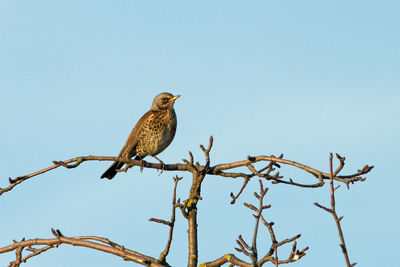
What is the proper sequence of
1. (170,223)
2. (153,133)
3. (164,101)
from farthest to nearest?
(164,101)
(153,133)
(170,223)

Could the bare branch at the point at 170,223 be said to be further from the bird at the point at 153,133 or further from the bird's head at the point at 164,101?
the bird's head at the point at 164,101

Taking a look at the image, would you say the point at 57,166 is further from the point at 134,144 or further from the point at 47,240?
the point at 134,144

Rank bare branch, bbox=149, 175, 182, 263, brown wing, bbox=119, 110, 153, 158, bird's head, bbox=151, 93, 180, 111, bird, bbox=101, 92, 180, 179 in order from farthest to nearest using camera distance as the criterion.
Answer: bird's head, bbox=151, 93, 180, 111, brown wing, bbox=119, 110, 153, 158, bird, bbox=101, 92, 180, 179, bare branch, bbox=149, 175, 182, 263

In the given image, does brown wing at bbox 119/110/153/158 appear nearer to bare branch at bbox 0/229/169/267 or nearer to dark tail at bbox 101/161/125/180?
dark tail at bbox 101/161/125/180

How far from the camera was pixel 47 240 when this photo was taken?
14.1 feet

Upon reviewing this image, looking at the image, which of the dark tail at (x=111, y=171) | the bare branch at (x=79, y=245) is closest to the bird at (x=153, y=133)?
the dark tail at (x=111, y=171)

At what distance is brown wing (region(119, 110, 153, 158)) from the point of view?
940cm

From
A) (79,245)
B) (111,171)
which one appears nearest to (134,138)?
(111,171)

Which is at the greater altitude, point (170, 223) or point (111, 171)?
point (111, 171)

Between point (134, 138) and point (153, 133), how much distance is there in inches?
15.8

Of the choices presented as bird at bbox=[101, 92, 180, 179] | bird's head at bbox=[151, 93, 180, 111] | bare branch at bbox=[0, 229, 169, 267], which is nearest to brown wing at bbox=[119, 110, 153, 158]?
bird at bbox=[101, 92, 180, 179]

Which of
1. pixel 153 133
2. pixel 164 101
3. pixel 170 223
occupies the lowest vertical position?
pixel 170 223

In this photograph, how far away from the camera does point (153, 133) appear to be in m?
9.19

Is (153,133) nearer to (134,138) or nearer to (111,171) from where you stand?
(134,138)
